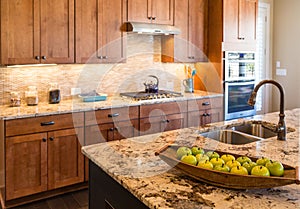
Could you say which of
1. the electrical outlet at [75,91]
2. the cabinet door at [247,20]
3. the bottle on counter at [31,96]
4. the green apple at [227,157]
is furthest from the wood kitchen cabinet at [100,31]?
the green apple at [227,157]

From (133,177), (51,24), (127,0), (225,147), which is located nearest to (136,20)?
(127,0)

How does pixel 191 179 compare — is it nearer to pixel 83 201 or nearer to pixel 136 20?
pixel 83 201

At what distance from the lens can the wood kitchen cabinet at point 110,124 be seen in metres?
3.47

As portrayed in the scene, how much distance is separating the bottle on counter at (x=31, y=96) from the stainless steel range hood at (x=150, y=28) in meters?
1.38

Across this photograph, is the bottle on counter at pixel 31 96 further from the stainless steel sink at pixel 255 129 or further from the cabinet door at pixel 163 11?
the stainless steel sink at pixel 255 129

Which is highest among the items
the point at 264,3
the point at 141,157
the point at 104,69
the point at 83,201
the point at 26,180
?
the point at 264,3

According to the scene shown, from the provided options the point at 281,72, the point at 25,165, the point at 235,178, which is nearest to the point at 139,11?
the point at 25,165

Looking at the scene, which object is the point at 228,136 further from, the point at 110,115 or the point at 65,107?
the point at 65,107

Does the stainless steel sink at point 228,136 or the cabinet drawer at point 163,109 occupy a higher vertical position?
the cabinet drawer at point 163,109

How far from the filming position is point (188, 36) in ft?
15.3

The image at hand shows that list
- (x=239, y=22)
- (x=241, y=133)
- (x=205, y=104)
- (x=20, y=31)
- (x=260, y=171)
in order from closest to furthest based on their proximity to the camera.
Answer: (x=260, y=171)
(x=241, y=133)
(x=20, y=31)
(x=205, y=104)
(x=239, y=22)

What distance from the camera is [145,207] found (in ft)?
4.36

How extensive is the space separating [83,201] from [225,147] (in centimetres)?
190

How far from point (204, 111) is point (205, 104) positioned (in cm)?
10
